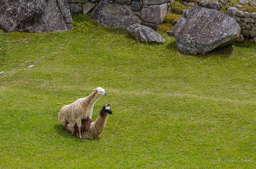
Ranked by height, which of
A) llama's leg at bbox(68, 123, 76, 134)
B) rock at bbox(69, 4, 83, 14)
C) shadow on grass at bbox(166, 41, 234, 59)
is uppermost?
rock at bbox(69, 4, 83, 14)

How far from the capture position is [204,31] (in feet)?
59.9

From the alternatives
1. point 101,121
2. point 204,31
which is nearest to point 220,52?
point 204,31

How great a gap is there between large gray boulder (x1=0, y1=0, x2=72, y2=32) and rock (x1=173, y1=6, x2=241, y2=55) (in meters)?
8.05

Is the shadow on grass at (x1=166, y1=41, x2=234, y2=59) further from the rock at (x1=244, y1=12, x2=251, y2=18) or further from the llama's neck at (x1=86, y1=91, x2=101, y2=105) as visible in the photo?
the llama's neck at (x1=86, y1=91, x2=101, y2=105)

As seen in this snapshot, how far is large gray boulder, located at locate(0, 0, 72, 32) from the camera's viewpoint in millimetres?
20156

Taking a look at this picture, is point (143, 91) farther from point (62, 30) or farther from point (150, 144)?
point (62, 30)

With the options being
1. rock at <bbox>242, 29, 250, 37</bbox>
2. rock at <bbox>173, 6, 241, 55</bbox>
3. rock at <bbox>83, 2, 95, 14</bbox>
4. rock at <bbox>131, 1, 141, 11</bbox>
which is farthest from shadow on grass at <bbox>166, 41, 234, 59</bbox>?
rock at <bbox>83, 2, 95, 14</bbox>

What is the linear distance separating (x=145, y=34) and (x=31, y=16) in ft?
25.0

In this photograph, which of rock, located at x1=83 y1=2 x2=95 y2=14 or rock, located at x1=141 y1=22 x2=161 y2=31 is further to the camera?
rock, located at x1=83 y1=2 x2=95 y2=14

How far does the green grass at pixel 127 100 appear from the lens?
9.10m

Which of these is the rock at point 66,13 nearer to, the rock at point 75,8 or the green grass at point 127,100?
the green grass at point 127,100

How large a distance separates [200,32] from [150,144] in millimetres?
10472

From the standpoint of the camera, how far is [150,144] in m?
9.84

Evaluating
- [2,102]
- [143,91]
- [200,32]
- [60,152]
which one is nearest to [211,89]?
[143,91]
